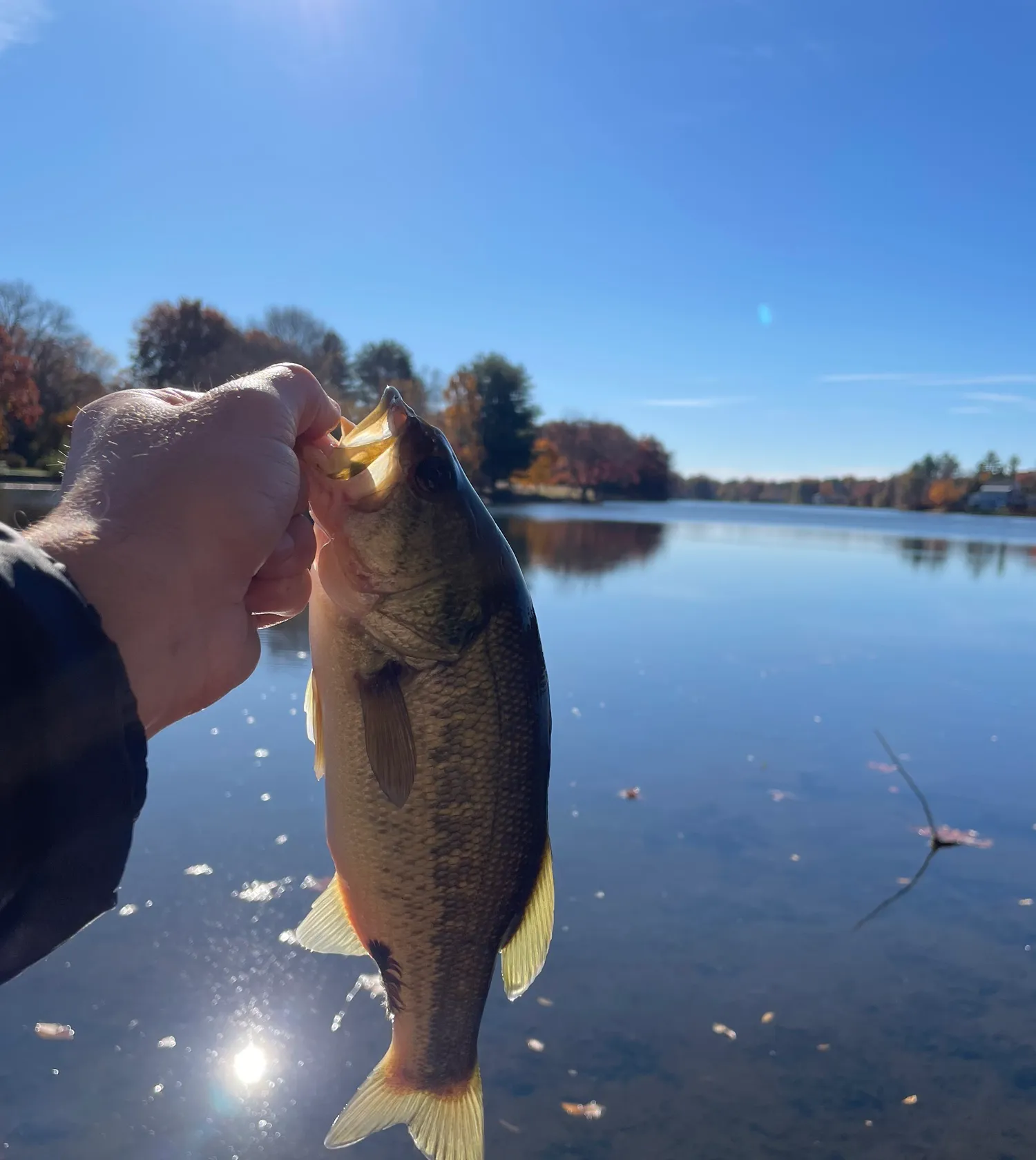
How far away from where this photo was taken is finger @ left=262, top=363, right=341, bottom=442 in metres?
2.16

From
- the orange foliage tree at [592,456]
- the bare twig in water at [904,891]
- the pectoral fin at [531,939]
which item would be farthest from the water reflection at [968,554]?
the orange foliage tree at [592,456]

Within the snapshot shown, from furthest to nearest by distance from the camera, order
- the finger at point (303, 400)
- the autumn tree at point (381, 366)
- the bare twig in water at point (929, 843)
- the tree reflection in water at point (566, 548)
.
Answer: the autumn tree at point (381, 366) < the tree reflection in water at point (566, 548) < the bare twig in water at point (929, 843) < the finger at point (303, 400)

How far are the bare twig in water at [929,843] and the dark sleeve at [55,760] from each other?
5.01m

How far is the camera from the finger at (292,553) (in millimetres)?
2217

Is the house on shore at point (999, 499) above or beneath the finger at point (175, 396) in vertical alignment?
above

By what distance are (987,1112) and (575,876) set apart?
258cm

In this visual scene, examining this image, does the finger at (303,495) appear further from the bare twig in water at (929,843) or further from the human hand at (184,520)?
the bare twig in water at (929,843)

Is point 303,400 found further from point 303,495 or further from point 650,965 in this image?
point 650,965

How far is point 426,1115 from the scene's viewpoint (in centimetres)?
212

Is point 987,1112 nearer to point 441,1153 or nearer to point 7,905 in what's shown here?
point 441,1153

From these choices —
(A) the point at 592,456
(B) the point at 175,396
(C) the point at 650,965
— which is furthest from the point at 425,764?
(A) the point at 592,456

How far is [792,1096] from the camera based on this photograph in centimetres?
389

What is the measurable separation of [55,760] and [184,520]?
0.70 m

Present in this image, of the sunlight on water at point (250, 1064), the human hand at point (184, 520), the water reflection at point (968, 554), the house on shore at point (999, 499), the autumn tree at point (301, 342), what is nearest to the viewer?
the human hand at point (184, 520)
